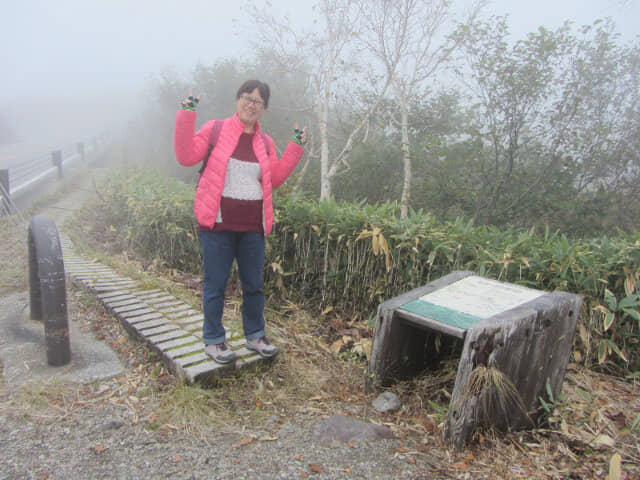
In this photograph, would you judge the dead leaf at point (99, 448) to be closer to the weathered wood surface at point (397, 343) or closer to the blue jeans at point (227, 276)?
the blue jeans at point (227, 276)

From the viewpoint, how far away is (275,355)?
117 inches

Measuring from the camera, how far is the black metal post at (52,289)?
267 cm

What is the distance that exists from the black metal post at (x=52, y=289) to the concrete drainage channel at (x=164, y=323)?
520 millimetres

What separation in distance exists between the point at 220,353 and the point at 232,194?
103 cm

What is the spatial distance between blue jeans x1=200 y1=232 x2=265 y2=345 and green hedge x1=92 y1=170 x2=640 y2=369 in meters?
0.99

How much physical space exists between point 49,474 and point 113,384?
85 cm

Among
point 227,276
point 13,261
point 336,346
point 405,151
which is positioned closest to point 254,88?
point 227,276

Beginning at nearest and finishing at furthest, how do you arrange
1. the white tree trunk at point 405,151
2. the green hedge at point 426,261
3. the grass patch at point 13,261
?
the green hedge at point 426,261
the grass patch at point 13,261
the white tree trunk at point 405,151

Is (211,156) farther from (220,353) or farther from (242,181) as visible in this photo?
(220,353)

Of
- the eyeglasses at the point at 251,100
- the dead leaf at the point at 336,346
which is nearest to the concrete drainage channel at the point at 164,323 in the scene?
the dead leaf at the point at 336,346

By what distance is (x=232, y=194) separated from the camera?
9.07ft

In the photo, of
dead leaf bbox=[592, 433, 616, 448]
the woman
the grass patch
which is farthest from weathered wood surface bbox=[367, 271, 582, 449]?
the grass patch

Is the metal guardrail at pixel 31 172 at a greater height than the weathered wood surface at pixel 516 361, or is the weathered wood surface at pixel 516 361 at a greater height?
the weathered wood surface at pixel 516 361

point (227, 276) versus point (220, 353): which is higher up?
point (227, 276)
